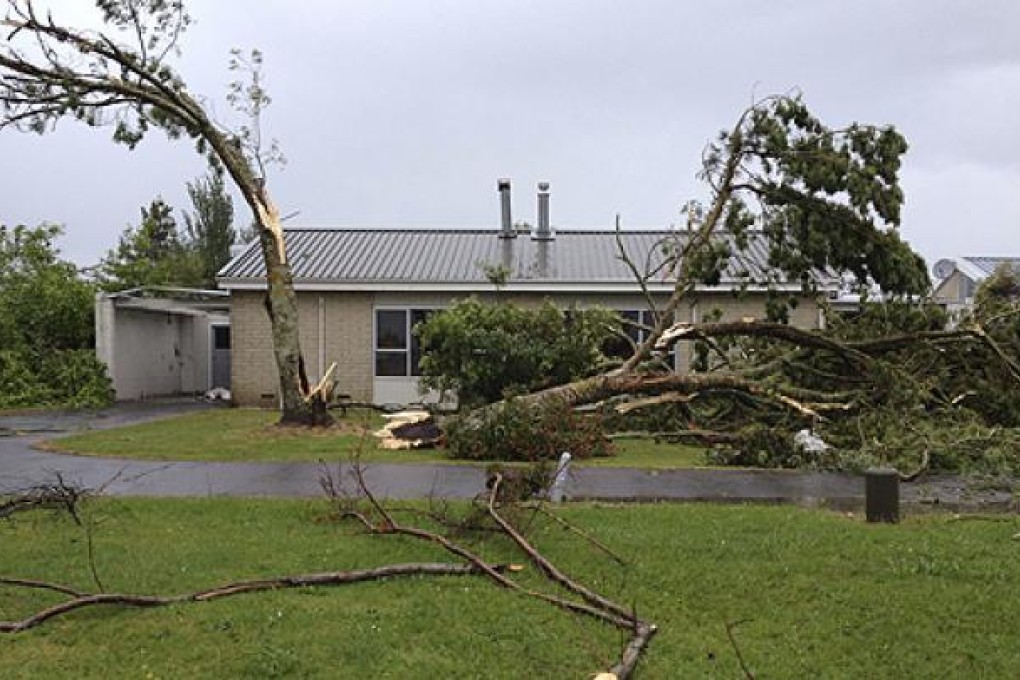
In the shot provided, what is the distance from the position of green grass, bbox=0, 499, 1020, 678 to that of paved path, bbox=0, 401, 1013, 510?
143 centimetres

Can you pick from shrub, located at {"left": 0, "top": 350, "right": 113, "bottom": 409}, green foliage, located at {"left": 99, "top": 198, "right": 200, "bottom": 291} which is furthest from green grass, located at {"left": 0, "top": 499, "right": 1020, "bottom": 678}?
green foliage, located at {"left": 99, "top": 198, "right": 200, "bottom": 291}

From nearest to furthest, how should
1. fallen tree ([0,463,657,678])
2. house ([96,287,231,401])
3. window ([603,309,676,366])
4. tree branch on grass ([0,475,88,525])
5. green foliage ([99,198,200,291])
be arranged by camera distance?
fallen tree ([0,463,657,678]), tree branch on grass ([0,475,88,525]), window ([603,309,676,366]), house ([96,287,231,401]), green foliage ([99,198,200,291])

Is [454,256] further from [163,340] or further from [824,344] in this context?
[824,344]

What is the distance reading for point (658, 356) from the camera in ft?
48.8

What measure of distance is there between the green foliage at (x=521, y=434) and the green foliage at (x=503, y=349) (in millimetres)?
2919

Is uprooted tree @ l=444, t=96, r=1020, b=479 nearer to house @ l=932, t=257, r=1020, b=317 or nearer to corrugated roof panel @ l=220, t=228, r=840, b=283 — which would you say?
corrugated roof panel @ l=220, t=228, r=840, b=283

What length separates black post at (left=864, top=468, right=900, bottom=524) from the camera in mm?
7922

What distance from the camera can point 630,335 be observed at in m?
21.0

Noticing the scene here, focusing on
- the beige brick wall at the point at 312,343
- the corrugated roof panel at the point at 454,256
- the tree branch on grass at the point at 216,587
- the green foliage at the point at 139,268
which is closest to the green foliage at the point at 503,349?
the corrugated roof panel at the point at 454,256

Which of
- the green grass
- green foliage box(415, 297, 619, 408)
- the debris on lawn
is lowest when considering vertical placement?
the green grass

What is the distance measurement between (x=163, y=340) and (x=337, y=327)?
307 inches

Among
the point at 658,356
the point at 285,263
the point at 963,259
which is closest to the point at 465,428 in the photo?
the point at 658,356

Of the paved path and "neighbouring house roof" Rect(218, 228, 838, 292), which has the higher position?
"neighbouring house roof" Rect(218, 228, 838, 292)

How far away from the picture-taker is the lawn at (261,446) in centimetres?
1216
